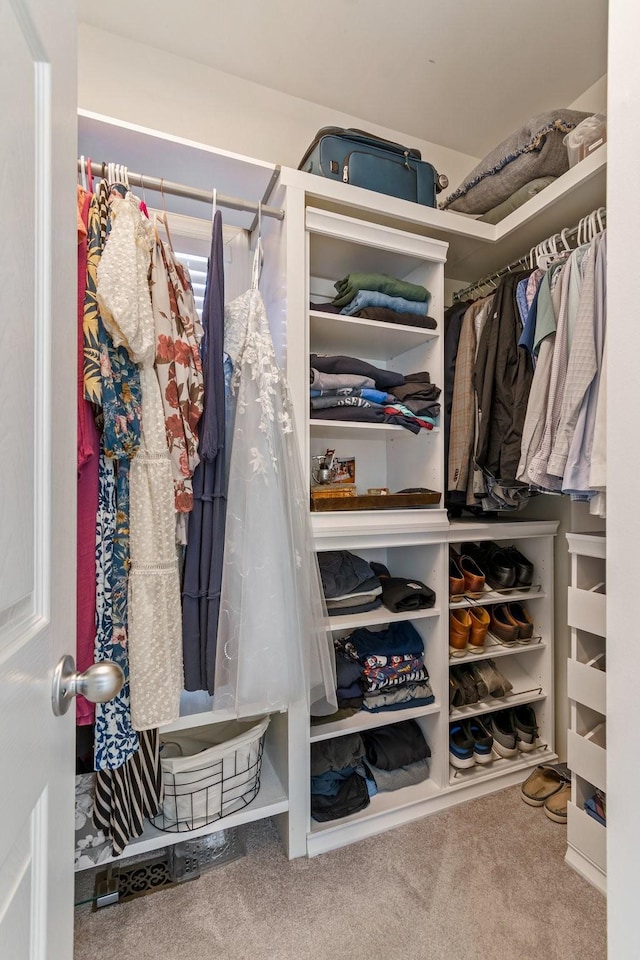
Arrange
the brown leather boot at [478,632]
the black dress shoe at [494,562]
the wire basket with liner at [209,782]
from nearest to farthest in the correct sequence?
1. the wire basket with liner at [209,782]
2. the brown leather boot at [478,632]
3. the black dress shoe at [494,562]

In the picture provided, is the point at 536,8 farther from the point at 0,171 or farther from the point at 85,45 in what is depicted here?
the point at 0,171

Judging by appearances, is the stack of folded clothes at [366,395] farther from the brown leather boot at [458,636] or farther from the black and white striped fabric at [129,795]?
the black and white striped fabric at [129,795]

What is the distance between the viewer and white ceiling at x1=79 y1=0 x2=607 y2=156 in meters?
1.41

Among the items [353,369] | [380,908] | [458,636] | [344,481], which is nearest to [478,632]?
[458,636]

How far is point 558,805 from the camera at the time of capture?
1584 mm

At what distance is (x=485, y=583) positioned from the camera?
72.4 inches

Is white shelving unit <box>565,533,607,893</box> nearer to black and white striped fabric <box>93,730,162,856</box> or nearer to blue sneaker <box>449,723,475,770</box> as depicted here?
blue sneaker <box>449,723,475,770</box>

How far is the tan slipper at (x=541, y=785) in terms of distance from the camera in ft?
5.38

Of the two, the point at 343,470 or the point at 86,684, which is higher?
the point at 343,470

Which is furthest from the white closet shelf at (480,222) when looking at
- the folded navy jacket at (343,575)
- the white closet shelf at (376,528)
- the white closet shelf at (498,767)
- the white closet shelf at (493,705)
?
the white closet shelf at (498,767)

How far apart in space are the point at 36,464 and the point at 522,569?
186cm

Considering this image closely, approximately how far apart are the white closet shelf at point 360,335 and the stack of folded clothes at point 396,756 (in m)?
1.50

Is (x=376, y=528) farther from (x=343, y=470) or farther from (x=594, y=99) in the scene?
(x=594, y=99)

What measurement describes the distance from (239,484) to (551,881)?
1526 millimetres
